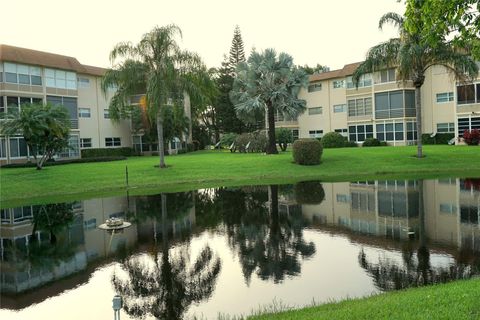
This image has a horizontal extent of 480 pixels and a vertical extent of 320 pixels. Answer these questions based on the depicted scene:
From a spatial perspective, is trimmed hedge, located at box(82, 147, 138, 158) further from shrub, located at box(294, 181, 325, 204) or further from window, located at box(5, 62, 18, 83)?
shrub, located at box(294, 181, 325, 204)

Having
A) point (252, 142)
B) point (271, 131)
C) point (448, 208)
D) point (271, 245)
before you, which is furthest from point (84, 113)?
point (271, 245)

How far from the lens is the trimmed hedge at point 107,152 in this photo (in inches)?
1848

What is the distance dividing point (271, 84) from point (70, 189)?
787 inches

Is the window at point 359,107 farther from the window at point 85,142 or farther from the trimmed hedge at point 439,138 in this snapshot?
the window at point 85,142

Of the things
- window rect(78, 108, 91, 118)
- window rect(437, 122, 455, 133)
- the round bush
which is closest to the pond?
the round bush

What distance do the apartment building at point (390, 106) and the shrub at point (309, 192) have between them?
21.1 metres

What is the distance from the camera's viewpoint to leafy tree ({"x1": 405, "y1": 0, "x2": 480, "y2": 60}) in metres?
8.35

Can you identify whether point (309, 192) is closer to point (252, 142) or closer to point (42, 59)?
point (252, 142)

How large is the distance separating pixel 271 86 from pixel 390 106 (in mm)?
14720

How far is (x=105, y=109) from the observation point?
5019 centimetres

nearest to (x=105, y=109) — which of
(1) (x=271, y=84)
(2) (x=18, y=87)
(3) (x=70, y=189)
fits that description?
(2) (x=18, y=87)

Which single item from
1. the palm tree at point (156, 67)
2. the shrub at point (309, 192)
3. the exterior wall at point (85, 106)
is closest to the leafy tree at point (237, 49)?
the exterior wall at point (85, 106)

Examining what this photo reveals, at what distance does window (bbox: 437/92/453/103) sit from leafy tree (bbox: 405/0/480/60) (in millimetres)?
37912

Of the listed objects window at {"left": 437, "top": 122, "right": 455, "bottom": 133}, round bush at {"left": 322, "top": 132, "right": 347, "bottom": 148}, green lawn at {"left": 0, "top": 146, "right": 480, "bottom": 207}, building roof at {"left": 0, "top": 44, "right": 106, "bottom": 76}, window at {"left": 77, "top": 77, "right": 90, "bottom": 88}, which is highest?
building roof at {"left": 0, "top": 44, "right": 106, "bottom": 76}
